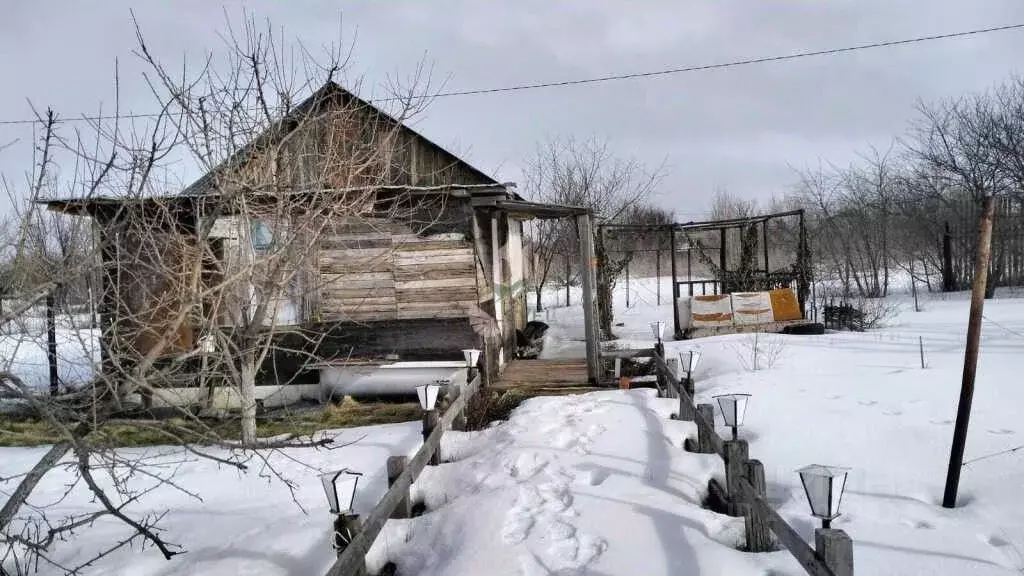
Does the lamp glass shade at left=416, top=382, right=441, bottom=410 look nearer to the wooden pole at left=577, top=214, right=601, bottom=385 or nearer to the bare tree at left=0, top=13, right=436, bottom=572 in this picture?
the bare tree at left=0, top=13, right=436, bottom=572

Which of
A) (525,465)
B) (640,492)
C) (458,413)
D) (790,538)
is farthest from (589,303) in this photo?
(790,538)

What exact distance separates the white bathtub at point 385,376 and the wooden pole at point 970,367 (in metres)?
6.78

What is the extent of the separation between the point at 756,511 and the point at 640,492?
4.06 ft

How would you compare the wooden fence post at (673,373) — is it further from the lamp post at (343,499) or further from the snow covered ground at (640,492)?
the lamp post at (343,499)

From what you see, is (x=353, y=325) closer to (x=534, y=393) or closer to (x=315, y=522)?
(x=534, y=393)

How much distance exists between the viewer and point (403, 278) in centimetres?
1127

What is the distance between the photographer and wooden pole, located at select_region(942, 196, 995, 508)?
5.44m

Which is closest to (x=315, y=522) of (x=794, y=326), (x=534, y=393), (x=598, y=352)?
(x=534, y=393)

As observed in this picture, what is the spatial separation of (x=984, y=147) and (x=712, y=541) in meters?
21.9

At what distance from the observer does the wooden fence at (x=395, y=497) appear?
12.7 feet

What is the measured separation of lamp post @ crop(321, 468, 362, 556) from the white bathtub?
254 inches

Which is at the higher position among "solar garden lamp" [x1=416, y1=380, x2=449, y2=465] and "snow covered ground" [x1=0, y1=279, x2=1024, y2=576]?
"solar garden lamp" [x1=416, y1=380, x2=449, y2=465]

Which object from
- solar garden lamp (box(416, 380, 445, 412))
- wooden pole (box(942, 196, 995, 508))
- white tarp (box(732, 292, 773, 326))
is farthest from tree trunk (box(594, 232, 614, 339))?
wooden pole (box(942, 196, 995, 508))

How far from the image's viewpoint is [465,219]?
36.1 ft
